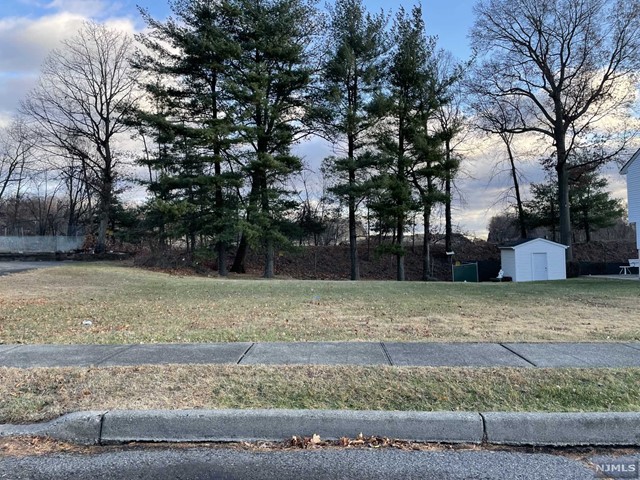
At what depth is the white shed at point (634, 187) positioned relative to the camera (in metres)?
25.2

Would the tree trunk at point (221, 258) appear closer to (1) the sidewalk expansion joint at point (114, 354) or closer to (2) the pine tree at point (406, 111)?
(2) the pine tree at point (406, 111)

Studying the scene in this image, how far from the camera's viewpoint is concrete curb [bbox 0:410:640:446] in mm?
4180

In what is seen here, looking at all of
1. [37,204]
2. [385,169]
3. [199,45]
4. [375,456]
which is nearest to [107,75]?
[199,45]

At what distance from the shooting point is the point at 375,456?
3.87 metres

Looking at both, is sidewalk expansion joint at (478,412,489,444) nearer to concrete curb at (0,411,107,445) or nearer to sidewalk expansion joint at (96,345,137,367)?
concrete curb at (0,411,107,445)

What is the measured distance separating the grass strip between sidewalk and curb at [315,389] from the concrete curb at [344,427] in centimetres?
20

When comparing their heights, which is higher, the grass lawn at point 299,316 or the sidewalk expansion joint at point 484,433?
the grass lawn at point 299,316

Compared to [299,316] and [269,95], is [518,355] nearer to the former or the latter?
[299,316]

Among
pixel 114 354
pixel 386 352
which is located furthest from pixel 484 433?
pixel 114 354

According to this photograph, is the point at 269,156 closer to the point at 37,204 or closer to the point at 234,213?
the point at 234,213

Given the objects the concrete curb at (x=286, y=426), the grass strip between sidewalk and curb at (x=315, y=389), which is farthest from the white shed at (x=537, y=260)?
the concrete curb at (x=286, y=426)

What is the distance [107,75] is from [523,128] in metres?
31.2

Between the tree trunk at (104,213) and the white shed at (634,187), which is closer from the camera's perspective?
the white shed at (634,187)

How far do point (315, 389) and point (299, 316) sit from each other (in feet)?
15.7
